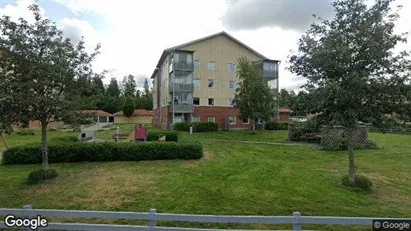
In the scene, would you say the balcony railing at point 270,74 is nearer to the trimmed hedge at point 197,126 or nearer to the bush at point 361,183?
the trimmed hedge at point 197,126

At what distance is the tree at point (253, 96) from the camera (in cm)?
3269

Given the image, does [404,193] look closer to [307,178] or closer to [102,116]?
[307,178]

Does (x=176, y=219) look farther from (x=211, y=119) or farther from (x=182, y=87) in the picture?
(x=211, y=119)

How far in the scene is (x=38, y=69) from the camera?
10703 millimetres

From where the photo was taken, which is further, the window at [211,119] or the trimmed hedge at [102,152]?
the window at [211,119]

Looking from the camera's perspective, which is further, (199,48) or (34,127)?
(34,127)

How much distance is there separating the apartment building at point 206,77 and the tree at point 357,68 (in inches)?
1123

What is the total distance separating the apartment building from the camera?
1550 inches

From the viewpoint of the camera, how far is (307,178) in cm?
1223

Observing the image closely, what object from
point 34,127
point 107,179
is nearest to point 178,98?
point 34,127

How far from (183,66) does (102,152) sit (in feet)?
84.6

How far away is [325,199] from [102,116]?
69.8m

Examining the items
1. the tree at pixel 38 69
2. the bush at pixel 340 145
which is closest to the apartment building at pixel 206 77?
the bush at pixel 340 145

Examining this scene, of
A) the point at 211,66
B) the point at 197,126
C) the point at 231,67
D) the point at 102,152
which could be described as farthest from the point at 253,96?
the point at 102,152
